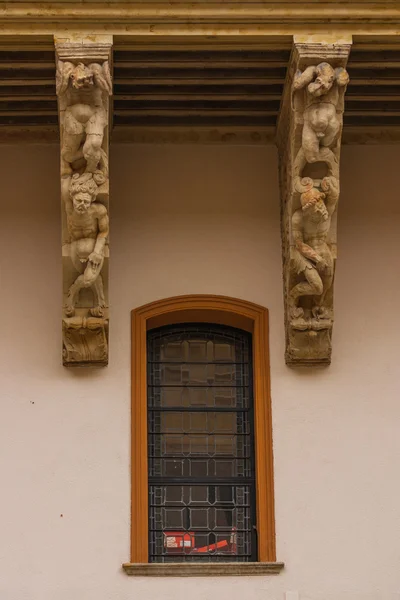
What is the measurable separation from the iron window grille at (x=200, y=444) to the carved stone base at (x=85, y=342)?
63cm

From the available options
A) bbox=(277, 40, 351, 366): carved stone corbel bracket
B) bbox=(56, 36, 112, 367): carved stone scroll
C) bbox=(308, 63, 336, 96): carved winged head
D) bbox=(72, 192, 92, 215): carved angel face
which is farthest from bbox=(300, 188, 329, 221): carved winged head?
bbox=(72, 192, 92, 215): carved angel face

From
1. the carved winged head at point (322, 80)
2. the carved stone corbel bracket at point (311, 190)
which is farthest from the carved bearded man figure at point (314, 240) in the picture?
the carved winged head at point (322, 80)

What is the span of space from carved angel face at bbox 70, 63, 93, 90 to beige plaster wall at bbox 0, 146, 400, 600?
5.73 feet

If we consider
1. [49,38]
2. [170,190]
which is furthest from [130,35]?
[170,190]

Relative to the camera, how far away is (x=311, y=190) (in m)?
12.9

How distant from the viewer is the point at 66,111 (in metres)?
12.6

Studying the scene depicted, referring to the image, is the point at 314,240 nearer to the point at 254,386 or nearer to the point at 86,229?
the point at 254,386

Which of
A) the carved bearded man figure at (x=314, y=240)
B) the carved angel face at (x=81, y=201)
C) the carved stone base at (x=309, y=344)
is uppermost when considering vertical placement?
the carved angel face at (x=81, y=201)

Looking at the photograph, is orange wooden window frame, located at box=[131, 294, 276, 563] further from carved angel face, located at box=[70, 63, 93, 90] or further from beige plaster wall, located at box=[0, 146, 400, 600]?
carved angel face, located at box=[70, 63, 93, 90]

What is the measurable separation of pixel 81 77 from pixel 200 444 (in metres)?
3.47

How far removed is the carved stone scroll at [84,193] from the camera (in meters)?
12.5

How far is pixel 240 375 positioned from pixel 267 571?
74.9 inches

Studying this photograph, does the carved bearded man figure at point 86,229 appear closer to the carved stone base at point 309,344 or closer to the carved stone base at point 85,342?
the carved stone base at point 85,342
